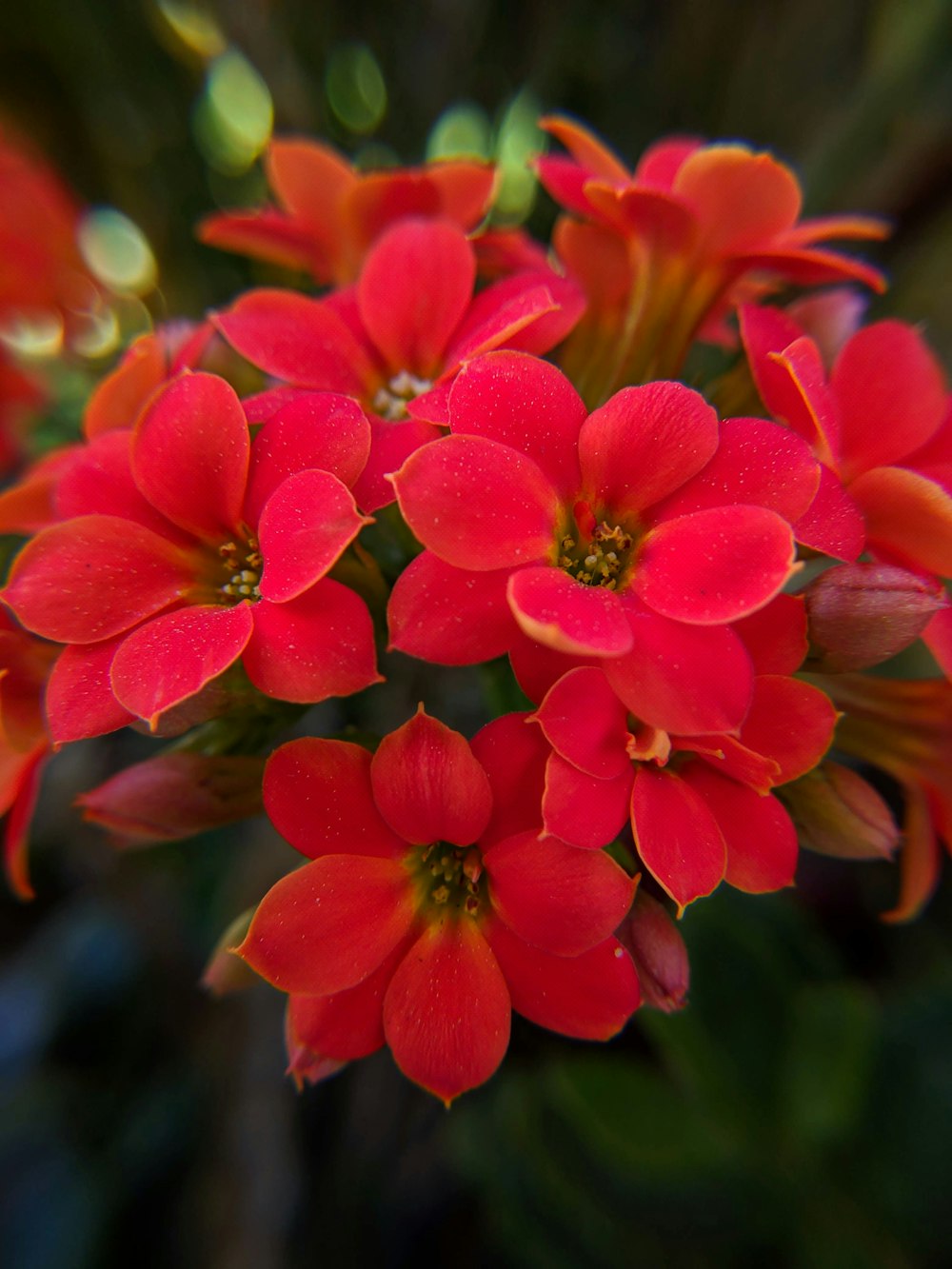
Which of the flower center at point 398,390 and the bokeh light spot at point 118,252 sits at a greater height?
the flower center at point 398,390

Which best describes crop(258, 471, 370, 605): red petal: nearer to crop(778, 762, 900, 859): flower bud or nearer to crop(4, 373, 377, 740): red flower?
crop(4, 373, 377, 740): red flower

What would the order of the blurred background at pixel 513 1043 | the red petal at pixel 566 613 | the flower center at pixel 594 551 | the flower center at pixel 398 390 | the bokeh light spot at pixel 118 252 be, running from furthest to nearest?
the bokeh light spot at pixel 118 252 < the blurred background at pixel 513 1043 < the flower center at pixel 398 390 < the flower center at pixel 594 551 < the red petal at pixel 566 613

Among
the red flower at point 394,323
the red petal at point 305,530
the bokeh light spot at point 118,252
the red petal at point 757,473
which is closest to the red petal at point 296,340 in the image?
the red flower at point 394,323

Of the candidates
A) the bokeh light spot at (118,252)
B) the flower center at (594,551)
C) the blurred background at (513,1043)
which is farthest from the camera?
the bokeh light spot at (118,252)

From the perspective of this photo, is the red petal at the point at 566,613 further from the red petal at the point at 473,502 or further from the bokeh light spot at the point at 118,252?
the bokeh light spot at the point at 118,252

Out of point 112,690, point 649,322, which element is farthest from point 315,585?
point 649,322

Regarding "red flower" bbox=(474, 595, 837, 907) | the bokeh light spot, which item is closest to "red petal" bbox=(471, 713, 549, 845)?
"red flower" bbox=(474, 595, 837, 907)

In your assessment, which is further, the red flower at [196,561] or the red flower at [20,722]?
the red flower at [20,722]
